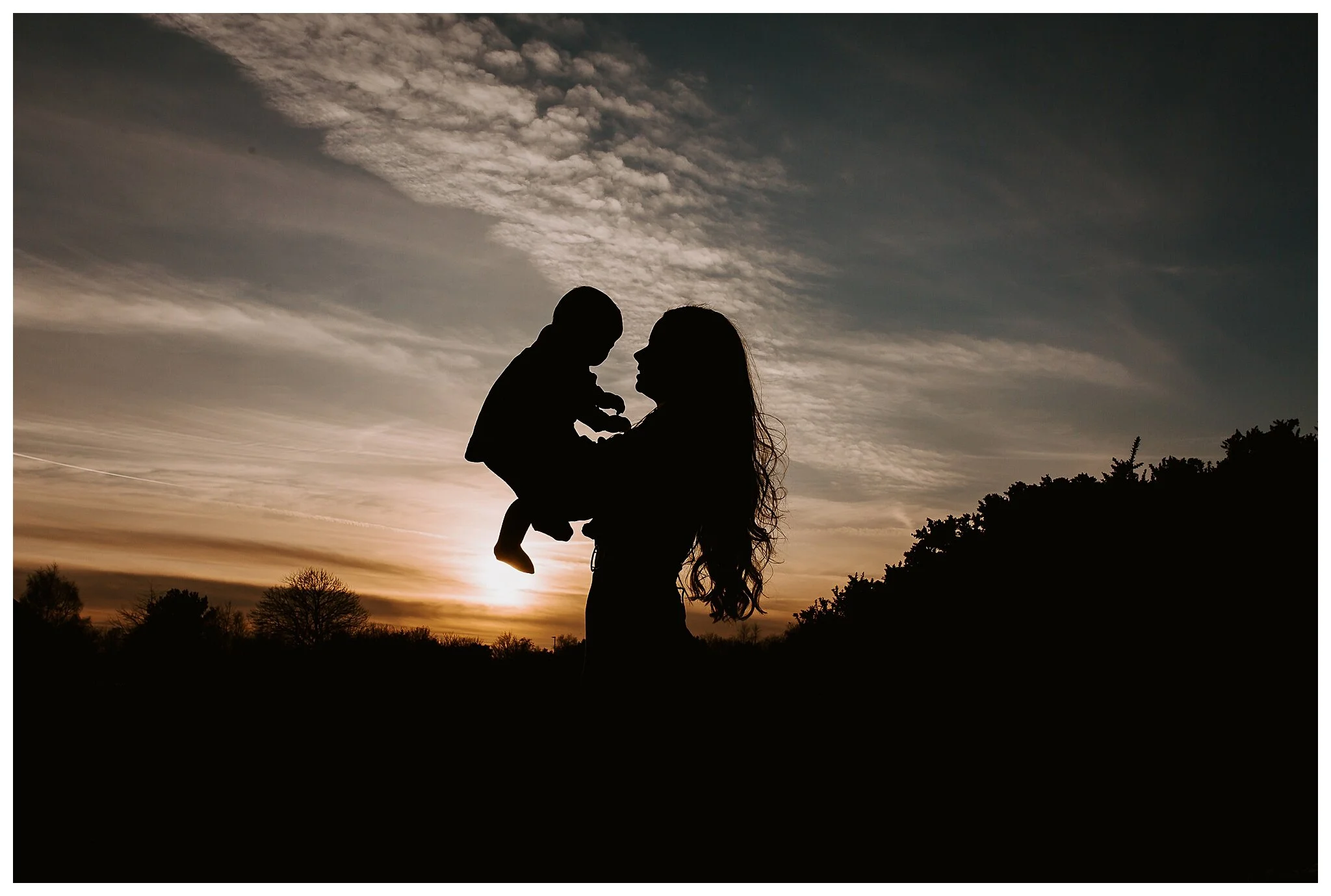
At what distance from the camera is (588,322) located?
3.94m

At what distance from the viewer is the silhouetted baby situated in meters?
3.55

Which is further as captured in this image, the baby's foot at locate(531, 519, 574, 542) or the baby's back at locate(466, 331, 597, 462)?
the baby's foot at locate(531, 519, 574, 542)

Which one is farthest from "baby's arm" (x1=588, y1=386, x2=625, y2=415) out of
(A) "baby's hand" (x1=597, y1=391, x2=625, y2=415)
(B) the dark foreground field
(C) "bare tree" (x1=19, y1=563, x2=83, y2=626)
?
(C) "bare tree" (x1=19, y1=563, x2=83, y2=626)

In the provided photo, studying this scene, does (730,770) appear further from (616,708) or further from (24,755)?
(24,755)

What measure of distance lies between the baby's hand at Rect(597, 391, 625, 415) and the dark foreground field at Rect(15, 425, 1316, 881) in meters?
1.25

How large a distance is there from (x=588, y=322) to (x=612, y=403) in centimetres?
47

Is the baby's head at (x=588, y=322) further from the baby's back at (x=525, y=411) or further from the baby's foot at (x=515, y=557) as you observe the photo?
the baby's foot at (x=515, y=557)

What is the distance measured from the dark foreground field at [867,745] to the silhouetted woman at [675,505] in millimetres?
262

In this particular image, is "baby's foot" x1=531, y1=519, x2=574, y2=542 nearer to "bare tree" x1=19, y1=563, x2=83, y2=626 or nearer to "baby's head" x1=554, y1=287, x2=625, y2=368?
"baby's head" x1=554, y1=287, x2=625, y2=368

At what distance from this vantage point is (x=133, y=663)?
857cm

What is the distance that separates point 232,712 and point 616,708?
5.48 metres

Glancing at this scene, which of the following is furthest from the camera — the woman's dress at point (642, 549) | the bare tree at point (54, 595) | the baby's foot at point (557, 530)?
the bare tree at point (54, 595)

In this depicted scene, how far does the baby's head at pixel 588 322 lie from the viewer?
3.90 meters

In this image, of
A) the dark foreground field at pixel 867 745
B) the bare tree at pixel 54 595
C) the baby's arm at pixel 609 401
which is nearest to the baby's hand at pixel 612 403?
the baby's arm at pixel 609 401
